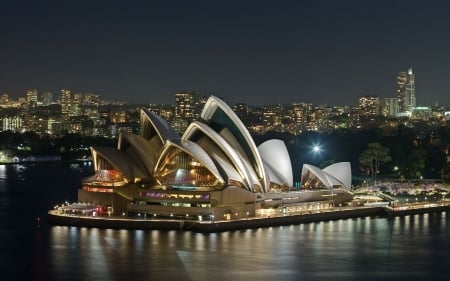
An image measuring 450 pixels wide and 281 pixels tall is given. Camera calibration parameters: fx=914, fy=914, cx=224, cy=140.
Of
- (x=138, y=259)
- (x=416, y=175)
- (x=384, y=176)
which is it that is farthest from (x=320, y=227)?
(x=384, y=176)

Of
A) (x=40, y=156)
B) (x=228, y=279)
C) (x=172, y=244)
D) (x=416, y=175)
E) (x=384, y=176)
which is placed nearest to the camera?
(x=228, y=279)

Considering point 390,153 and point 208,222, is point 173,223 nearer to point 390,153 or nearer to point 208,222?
point 208,222

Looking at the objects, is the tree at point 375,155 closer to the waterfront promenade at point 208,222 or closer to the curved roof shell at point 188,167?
the waterfront promenade at point 208,222

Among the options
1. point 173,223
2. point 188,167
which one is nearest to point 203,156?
point 188,167

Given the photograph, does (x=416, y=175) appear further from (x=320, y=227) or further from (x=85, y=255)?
(x=85, y=255)

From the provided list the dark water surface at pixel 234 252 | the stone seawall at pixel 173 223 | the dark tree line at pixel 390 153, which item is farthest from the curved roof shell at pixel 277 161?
the dark tree line at pixel 390 153

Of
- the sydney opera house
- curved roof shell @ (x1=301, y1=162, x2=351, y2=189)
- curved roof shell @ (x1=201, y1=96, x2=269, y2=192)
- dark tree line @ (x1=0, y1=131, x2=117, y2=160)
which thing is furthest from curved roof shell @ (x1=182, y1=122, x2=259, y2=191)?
dark tree line @ (x1=0, y1=131, x2=117, y2=160)
